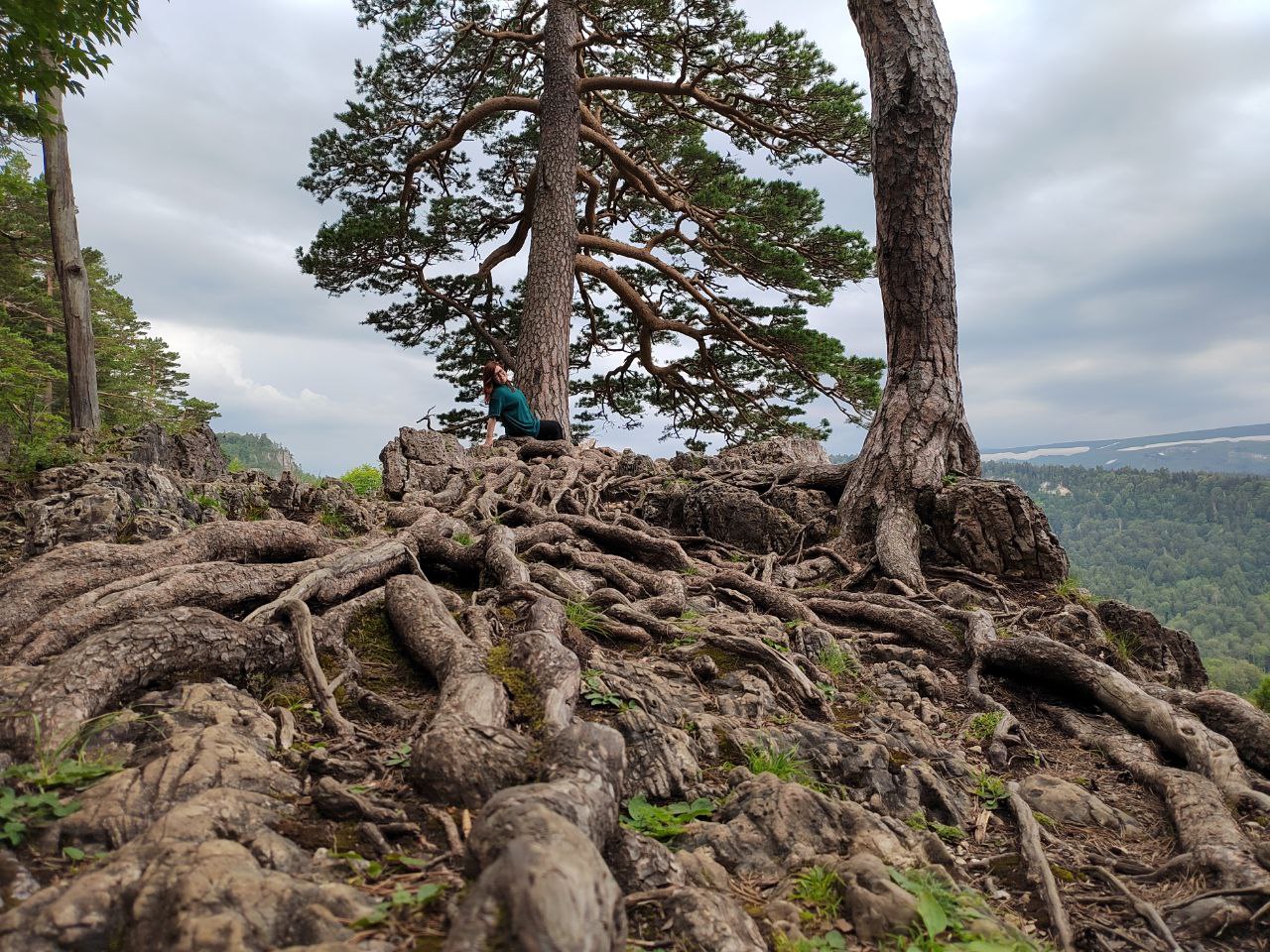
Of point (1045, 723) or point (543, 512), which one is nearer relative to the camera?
point (1045, 723)

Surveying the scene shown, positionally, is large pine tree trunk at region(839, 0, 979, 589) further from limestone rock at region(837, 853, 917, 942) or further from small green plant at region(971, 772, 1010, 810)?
limestone rock at region(837, 853, 917, 942)

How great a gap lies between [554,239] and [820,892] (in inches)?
475

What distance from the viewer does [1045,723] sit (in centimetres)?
428

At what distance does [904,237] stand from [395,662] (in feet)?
20.4

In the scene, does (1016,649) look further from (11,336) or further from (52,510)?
(11,336)

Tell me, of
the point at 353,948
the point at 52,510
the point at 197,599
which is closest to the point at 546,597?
the point at 197,599

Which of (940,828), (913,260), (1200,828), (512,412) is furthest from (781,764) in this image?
(512,412)

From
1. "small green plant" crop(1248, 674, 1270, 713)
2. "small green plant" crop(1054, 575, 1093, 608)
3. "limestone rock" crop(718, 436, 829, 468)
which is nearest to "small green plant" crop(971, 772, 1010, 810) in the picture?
"small green plant" crop(1054, 575, 1093, 608)

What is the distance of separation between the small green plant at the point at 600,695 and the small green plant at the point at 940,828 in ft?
4.29

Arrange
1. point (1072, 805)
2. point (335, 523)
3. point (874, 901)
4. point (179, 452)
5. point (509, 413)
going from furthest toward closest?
point (509, 413), point (179, 452), point (335, 523), point (1072, 805), point (874, 901)

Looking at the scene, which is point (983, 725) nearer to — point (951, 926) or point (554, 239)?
point (951, 926)

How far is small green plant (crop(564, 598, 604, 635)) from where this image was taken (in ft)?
14.1

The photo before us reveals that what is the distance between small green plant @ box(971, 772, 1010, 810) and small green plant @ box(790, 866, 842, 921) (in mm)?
1320

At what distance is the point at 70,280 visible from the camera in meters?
12.2
